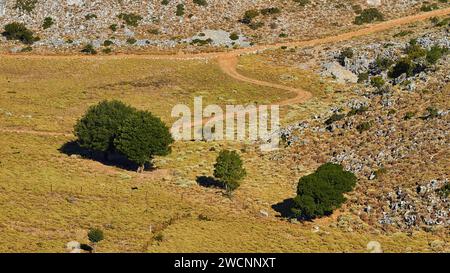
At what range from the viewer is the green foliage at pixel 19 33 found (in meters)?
135

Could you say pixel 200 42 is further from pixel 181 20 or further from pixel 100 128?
pixel 100 128

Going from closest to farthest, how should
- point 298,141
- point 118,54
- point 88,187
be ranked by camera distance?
point 88,187, point 298,141, point 118,54

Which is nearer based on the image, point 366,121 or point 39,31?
point 366,121

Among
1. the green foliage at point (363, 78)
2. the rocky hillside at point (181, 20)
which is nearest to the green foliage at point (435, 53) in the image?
the green foliage at point (363, 78)

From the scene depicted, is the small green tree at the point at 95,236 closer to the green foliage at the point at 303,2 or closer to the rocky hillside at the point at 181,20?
the rocky hillside at the point at 181,20

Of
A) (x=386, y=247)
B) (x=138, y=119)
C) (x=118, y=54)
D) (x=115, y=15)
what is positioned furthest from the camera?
(x=115, y=15)

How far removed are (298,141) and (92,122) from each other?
1002 inches

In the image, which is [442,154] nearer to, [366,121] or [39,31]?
[366,121]

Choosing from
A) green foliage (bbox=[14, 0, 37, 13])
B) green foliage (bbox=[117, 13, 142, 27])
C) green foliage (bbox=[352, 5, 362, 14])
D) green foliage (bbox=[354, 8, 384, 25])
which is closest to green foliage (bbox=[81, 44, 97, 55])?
green foliage (bbox=[117, 13, 142, 27])

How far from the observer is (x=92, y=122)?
87.1m

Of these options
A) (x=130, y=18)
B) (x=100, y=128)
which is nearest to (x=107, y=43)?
(x=130, y=18)

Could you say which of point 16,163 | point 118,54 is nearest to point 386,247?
point 16,163

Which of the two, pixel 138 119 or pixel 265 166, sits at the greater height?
pixel 138 119

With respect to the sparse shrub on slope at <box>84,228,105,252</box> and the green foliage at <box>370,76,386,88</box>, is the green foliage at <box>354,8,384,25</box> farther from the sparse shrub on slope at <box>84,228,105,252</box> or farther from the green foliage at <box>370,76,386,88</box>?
the sparse shrub on slope at <box>84,228,105,252</box>
